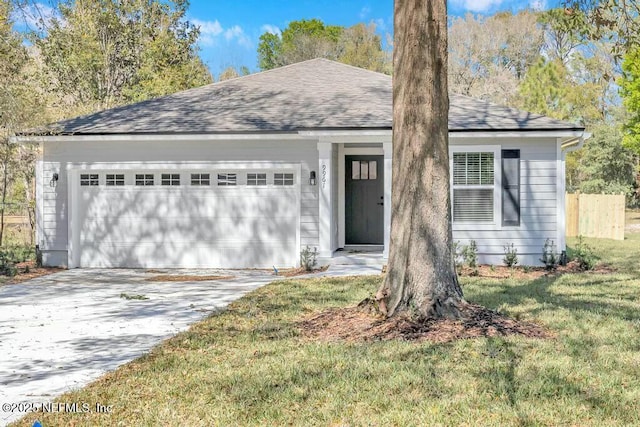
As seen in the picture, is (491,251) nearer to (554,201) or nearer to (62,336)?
(554,201)

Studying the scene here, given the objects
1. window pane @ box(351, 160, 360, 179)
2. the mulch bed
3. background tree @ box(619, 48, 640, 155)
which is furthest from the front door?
background tree @ box(619, 48, 640, 155)

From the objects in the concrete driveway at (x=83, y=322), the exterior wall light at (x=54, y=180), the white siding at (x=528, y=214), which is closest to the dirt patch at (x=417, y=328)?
the concrete driveway at (x=83, y=322)

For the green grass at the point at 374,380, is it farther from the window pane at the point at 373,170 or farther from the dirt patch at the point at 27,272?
the window pane at the point at 373,170

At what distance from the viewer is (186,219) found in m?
13.2

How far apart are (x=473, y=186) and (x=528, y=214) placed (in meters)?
1.20

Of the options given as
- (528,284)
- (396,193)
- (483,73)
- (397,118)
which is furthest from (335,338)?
(483,73)

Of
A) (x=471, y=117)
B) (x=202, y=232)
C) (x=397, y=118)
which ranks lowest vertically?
(x=202, y=232)

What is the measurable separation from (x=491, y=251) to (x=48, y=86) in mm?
19117

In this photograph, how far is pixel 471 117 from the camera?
502 inches

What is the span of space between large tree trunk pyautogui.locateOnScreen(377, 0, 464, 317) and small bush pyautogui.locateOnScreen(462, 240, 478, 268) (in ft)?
18.9

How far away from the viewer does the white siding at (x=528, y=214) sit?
40.6 feet

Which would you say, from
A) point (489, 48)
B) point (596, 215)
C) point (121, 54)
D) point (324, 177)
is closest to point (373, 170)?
point (324, 177)

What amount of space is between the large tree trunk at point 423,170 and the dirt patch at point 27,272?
24.9 feet

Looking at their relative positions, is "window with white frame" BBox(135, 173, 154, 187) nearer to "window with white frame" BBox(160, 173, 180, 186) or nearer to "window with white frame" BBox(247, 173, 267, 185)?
"window with white frame" BBox(160, 173, 180, 186)
